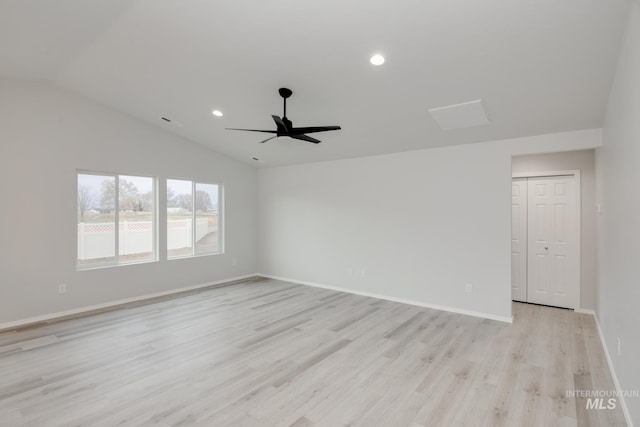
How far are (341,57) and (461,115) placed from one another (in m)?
1.71

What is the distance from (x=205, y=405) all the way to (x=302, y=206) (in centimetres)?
456

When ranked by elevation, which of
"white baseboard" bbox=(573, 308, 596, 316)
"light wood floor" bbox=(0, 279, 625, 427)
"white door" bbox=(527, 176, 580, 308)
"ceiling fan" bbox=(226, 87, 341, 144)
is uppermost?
"ceiling fan" bbox=(226, 87, 341, 144)

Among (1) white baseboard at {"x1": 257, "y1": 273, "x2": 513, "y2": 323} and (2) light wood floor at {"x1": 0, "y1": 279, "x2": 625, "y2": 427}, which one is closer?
(2) light wood floor at {"x1": 0, "y1": 279, "x2": 625, "y2": 427}

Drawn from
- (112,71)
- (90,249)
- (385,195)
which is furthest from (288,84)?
(90,249)

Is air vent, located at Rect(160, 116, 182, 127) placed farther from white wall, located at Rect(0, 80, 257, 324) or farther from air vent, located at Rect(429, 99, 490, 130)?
air vent, located at Rect(429, 99, 490, 130)

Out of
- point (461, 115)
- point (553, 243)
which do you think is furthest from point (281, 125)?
point (553, 243)

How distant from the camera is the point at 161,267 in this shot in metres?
5.69

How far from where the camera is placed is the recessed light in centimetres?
291

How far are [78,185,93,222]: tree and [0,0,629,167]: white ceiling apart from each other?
4.64 ft

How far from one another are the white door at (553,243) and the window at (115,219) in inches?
257

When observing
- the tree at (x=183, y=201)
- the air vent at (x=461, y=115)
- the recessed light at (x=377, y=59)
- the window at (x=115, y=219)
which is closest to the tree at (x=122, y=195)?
the window at (x=115, y=219)

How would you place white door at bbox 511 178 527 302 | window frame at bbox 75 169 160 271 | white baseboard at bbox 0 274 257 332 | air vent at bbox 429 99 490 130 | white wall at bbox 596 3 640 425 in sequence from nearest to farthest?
white wall at bbox 596 3 640 425
air vent at bbox 429 99 490 130
white baseboard at bbox 0 274 257 332
window frame at bbox 75 169 160 271
white door at bbox 511 178 527 302

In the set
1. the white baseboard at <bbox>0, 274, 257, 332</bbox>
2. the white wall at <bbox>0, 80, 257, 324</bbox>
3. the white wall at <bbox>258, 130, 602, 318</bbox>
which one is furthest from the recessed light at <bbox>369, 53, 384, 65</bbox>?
the white baseboard at <bbox>0, 274, 257, 332</bbox>

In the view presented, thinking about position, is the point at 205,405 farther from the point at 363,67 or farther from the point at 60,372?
the point at 363,67
